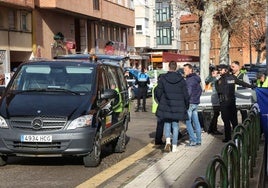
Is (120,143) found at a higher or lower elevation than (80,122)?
lower

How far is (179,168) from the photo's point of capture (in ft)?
29.9

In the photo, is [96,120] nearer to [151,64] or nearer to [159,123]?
[159,123]

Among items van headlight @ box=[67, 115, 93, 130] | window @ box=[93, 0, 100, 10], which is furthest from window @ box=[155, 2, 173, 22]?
van headlight @ box=[67, 115, 93, 130]

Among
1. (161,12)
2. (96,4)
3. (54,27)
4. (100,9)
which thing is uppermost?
(161,12)

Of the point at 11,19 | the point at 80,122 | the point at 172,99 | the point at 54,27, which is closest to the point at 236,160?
the point at 80,122

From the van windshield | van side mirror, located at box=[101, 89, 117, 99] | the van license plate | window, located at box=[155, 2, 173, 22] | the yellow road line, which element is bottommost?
the yellow road line

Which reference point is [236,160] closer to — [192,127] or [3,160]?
[3,160]

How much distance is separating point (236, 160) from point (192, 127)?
663 centimetres

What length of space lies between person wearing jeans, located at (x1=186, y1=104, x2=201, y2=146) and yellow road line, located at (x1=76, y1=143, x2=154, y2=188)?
0.86 metres

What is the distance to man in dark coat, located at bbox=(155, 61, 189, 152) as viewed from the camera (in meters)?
10.7

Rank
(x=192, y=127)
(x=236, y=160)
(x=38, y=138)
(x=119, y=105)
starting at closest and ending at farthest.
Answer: (x=236, y=160), (x=38, y=138), (x=119, y=105), (x=192, y=127)

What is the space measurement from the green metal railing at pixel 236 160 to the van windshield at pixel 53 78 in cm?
313

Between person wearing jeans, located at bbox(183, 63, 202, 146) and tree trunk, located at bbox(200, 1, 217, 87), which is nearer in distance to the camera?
person wearing jeans, located at bbox(183, 63, 202, 146)

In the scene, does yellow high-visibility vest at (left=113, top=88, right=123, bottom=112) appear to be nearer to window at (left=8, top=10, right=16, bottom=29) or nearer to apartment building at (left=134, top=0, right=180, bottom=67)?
window at (left=8, top=10, right=16, bottom=29)
